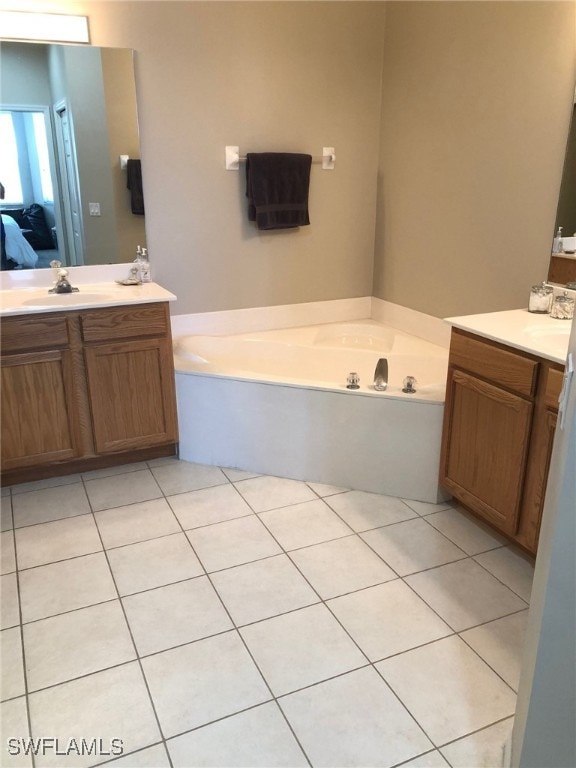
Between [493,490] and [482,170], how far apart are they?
1476 mm

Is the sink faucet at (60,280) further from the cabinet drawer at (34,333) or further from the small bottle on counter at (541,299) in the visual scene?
the small bottle on counter at (541,299)

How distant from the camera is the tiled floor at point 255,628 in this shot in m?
1.53

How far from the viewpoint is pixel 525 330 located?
2188 millimetres

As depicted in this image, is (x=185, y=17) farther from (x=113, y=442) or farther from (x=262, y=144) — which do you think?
(x=113, y=442)

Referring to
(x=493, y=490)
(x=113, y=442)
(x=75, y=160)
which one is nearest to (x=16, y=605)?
(x=113, y=442)

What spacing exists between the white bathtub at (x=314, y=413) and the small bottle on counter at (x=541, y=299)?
504 millimetres

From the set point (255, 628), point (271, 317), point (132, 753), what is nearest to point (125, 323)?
point (271, 317)

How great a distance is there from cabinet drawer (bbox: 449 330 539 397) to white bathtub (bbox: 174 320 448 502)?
0.27 meters

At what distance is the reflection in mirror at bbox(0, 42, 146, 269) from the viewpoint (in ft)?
8.79

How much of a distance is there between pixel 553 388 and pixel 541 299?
2.20 feet

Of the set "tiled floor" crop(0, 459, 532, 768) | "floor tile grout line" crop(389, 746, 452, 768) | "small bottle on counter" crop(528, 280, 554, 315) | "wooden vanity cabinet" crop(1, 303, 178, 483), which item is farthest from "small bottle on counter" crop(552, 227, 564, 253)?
"floor tile grout line" crop(389, 746, 452, 768)

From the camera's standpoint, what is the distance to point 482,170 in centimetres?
273

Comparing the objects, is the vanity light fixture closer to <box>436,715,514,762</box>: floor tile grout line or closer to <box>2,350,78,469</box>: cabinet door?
<box>2,350,78,469</box>: cabinet door

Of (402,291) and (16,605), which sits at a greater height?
(402,291)
